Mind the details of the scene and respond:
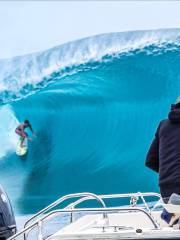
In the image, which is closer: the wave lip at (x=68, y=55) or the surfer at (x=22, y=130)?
the wave lip at (x=68, y=55)

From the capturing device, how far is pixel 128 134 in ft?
41.0

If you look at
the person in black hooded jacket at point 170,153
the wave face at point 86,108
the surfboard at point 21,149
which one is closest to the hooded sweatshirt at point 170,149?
the person in black hooded jacket at point 170,153

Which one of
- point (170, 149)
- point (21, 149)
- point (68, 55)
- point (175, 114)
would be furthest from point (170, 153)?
point (68, 55)

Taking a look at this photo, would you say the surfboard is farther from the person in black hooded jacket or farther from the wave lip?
the person in black hooded jacket

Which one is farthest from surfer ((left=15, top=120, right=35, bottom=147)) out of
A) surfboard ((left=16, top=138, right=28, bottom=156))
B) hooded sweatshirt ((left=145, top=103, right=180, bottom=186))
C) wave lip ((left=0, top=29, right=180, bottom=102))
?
hooded sweatshirt ((left=145, top=103, right=180, bottom=186))

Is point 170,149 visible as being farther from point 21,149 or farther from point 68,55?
point 68,55

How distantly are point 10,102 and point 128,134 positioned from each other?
222cm

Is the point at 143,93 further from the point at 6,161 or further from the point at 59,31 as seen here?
the point at 6,161

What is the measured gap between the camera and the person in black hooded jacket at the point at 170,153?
341 centimetres

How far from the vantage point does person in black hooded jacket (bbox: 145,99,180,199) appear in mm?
3406

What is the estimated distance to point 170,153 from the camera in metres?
3.46

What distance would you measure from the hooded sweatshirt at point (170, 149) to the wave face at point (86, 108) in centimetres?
836

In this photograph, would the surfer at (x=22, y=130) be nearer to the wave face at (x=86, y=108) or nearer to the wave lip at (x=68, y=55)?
the wave face at (x=86, y=108)

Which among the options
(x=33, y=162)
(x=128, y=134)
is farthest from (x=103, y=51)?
(x=33, y=162)
